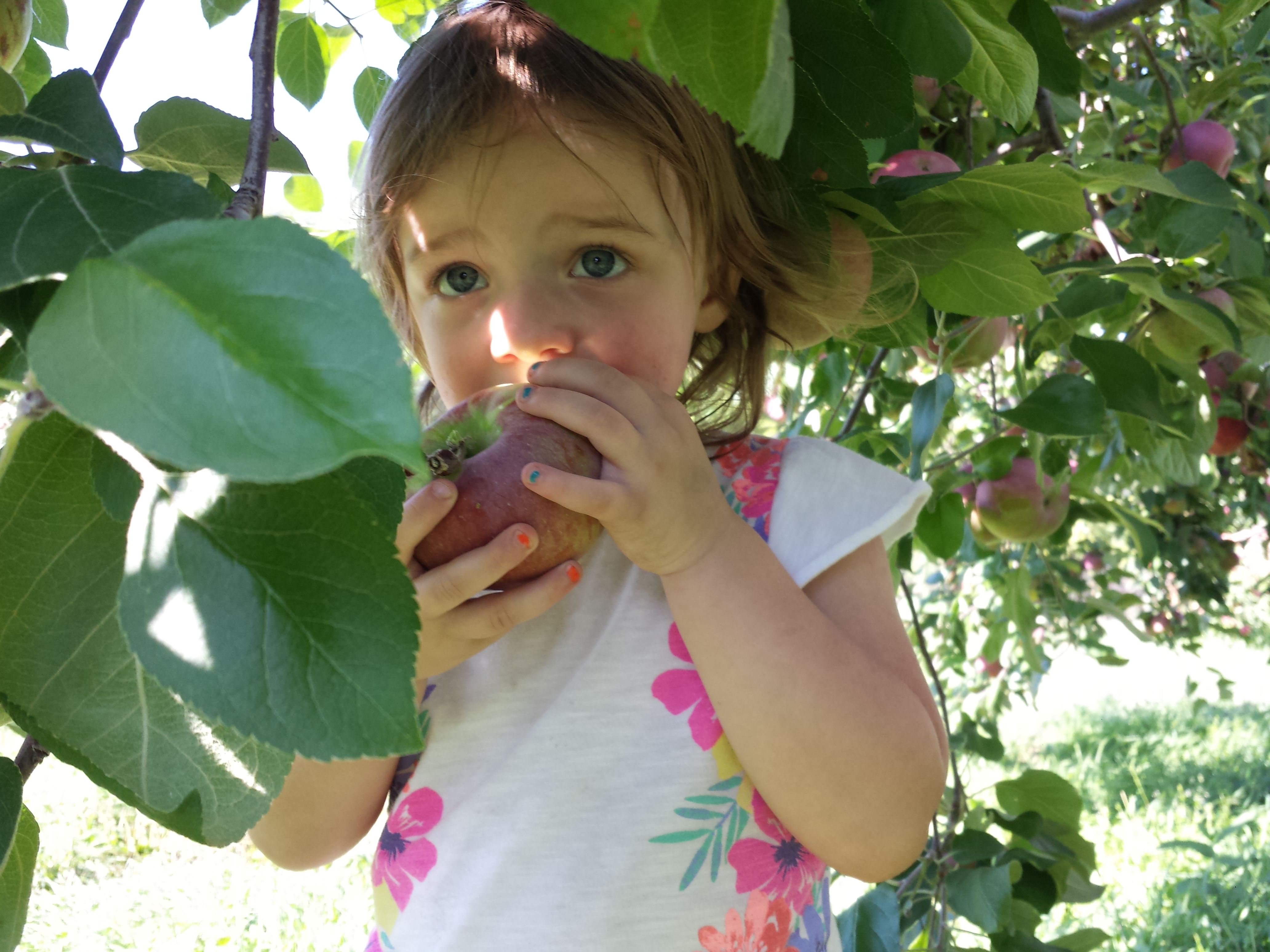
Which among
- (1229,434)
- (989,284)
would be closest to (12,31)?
(989,284)

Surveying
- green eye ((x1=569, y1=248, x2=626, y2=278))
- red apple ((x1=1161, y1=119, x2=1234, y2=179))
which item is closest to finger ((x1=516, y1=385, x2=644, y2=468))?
green eye ((x1=569, y1=248, x2=626, y2=278))

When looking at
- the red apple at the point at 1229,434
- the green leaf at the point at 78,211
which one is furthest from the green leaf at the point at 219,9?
the red apple at the point at 1229,434

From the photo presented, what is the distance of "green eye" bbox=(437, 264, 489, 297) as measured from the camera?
0.73 meters

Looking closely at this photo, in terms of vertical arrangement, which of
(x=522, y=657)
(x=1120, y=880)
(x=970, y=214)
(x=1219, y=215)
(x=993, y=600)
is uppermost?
(x=970, y=214)

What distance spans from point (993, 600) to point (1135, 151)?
1.24m

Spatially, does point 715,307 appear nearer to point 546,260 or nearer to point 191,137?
point 546,260

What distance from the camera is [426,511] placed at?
0.58 meters

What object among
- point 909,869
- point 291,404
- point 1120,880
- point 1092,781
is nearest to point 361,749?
point 291,404

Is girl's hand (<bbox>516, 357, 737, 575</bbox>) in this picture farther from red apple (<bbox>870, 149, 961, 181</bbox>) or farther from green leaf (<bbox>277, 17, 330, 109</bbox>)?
green leaf (<bbox>277, 17, 330, 109</bbox>)

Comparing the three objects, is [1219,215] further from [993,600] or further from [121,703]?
[993,600]

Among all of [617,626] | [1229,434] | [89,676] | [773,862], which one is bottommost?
[1229,434]

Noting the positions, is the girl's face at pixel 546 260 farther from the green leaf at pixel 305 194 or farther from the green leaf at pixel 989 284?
the green leaf at pixel 305 194

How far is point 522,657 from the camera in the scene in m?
0.77

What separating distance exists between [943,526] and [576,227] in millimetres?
663
